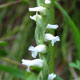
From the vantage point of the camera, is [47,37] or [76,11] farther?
[76,11]

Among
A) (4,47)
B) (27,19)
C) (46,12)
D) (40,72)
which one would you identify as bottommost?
(40,72)

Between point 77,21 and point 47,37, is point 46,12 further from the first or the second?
point 77,21

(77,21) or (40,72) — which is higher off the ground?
(77,21)

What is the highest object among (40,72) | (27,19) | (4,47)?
(27,19)

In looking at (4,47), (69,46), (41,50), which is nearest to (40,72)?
(41,50)

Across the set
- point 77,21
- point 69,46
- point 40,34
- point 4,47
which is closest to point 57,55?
point 69,46

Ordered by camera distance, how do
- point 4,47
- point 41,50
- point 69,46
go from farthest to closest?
point 4,47
point 69,46
point 41,50

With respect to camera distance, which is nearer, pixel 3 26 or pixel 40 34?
pixel 40 34

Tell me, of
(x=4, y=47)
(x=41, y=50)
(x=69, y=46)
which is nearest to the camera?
(x=41, y=50)

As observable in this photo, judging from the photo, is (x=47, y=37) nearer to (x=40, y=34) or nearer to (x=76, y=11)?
(x=40, y=34)
